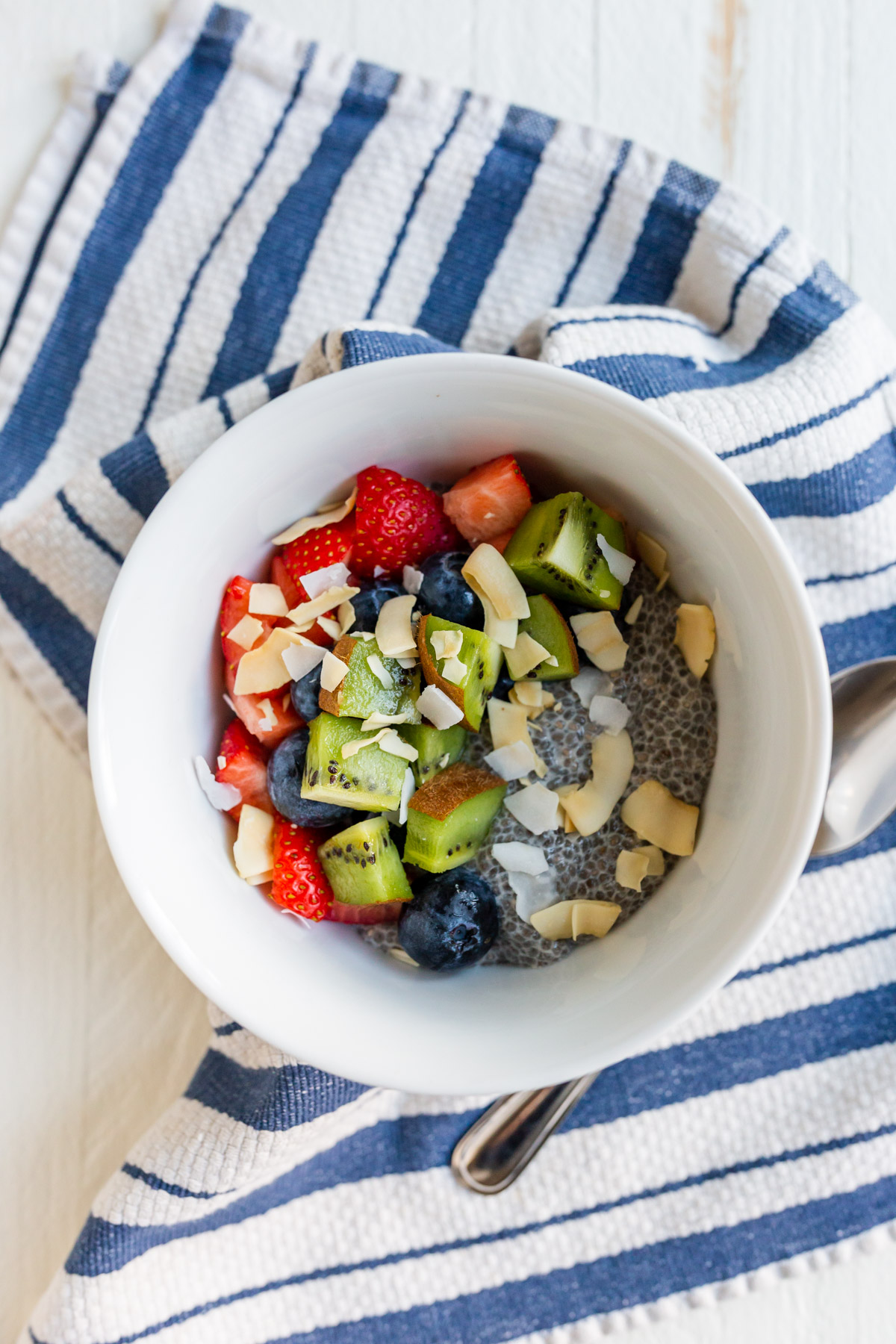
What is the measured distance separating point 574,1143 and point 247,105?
103cm

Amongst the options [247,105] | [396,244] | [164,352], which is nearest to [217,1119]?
[164,352]

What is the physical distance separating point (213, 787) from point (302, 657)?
0.12 meters

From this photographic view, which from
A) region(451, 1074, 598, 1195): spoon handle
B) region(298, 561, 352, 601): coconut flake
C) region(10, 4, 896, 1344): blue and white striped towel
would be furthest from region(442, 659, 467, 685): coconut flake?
region(451, 1074, 598, 1195): spoon handle

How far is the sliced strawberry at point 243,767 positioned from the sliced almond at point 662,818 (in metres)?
0.27

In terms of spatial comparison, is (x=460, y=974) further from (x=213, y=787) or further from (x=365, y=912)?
(x=213, y=787)

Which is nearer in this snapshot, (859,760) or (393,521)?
(393,521)

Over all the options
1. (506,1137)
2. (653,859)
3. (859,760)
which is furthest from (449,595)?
(506,1137)

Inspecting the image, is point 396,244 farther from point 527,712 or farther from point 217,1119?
point 217,1119

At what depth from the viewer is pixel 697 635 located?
2.33ft

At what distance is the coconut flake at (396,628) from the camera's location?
703mm

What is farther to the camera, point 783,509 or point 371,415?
point 783,509

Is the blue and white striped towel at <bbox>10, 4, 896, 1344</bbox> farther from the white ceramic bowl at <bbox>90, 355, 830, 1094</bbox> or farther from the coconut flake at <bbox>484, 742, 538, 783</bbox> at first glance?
the coconut flake at <bbox>484, 742, 538, 783</bbox>

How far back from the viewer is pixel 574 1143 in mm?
920

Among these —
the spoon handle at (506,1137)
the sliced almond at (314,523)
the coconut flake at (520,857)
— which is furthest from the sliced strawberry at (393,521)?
the spoon handle at (506,1137)
